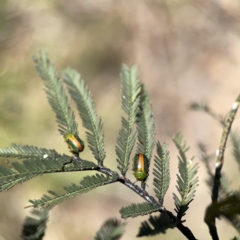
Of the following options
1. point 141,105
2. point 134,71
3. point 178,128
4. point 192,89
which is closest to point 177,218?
point 141,105

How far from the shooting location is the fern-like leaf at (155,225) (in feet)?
2.38

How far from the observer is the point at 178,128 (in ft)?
10.4

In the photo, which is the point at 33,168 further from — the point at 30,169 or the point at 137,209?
the point at 137,209

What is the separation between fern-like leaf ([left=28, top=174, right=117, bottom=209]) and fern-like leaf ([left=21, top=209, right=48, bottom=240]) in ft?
0.07

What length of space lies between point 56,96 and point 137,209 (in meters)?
0.41

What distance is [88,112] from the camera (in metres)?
1.00

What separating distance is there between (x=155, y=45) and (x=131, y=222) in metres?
1.74

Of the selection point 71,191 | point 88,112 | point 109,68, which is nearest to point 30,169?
point 71,191

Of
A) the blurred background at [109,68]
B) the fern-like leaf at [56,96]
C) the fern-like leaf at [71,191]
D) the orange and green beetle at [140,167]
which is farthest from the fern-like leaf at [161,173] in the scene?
the blurred background at [109,68]

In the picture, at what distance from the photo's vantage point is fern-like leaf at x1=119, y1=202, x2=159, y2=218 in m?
0.82

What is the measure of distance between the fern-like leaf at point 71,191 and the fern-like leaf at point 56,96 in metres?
0.18

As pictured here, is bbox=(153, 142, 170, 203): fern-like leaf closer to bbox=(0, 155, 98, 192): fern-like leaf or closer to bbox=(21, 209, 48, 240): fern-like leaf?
bbox=(0, 155, 98, 192): fern-like leaf

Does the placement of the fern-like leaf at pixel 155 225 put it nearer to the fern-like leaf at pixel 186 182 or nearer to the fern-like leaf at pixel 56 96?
the fern-like leaf at pixel 186 182

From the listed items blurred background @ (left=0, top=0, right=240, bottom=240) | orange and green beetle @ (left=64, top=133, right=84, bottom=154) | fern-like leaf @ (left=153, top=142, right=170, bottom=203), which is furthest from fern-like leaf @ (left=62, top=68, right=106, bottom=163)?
blurred background @ (left=0, top=0, right=240, bottom=240)
